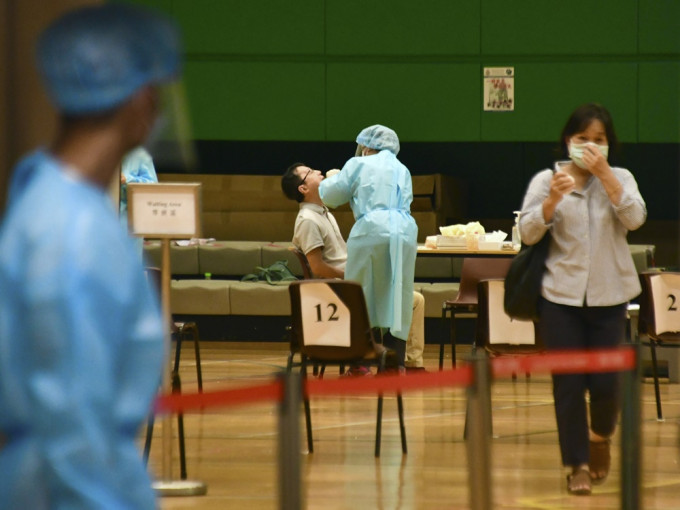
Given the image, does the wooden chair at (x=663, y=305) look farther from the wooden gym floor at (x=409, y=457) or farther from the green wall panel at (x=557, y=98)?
the green wall panel at (x=557, y=98)

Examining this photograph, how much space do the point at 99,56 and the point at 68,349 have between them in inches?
13.2

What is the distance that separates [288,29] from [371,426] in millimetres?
5840

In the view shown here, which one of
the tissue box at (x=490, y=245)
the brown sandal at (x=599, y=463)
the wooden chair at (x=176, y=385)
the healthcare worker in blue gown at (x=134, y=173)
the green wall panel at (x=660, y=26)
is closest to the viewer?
the brown sandal at (x=599, y=463)

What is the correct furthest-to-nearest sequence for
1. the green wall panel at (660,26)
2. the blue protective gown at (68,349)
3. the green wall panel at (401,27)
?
the green wall panel at (401,27)
the green wall panel at (660,26)
the blue protective gown at (68,349)

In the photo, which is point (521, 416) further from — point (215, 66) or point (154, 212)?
point (215, 66)

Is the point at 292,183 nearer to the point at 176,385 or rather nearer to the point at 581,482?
the point at 176,385

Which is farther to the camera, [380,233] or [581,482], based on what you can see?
[380,233]

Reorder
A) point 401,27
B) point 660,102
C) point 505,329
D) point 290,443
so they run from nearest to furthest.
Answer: point 290,443
point 505,329
point 660,102
point 401,27

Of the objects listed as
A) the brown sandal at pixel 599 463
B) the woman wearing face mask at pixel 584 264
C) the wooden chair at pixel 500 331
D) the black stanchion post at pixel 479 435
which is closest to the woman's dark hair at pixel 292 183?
the wooden chair at pixel 500 331

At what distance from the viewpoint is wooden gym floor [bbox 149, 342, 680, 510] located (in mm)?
4512

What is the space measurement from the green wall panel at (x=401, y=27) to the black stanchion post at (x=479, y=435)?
8.57 metres

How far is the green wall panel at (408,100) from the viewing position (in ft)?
36.7

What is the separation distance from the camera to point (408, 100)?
36.9 ft

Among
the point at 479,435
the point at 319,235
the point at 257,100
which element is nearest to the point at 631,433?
the point at 479,435
